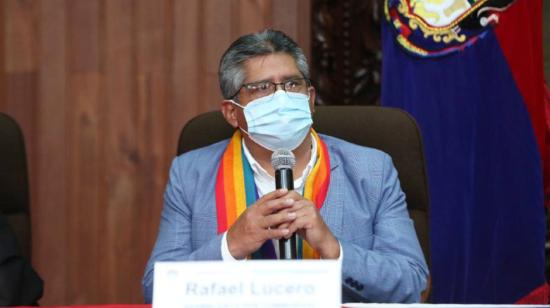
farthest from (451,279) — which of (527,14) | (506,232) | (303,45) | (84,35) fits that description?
(84,35)

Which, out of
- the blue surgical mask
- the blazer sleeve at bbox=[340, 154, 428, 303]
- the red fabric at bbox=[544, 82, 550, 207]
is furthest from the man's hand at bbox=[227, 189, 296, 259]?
the red fabric at bbox=[544, 82, 550, 207]

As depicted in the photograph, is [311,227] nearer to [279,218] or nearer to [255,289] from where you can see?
[279,218]

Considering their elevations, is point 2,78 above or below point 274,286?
above

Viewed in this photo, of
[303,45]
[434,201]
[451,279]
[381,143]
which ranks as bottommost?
[451,279]

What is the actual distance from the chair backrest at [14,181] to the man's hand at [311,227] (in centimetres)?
80

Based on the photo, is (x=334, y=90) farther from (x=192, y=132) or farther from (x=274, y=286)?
(x=274, y=286)

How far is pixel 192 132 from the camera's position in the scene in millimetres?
2189

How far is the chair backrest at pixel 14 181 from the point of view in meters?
2.14

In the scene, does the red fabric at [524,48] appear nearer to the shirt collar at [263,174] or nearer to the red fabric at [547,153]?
the red fabric at [547,153]

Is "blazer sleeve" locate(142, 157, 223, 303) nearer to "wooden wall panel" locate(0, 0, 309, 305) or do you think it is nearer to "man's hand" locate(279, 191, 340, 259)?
"man's hand" locate(279, 191, 340, 259)

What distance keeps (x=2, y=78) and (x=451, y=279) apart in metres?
1.76

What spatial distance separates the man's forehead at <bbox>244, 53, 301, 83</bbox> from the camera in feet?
6.50

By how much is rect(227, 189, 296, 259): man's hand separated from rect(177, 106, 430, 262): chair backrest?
49 centimetres

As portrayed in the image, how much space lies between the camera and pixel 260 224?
66.1 inches
